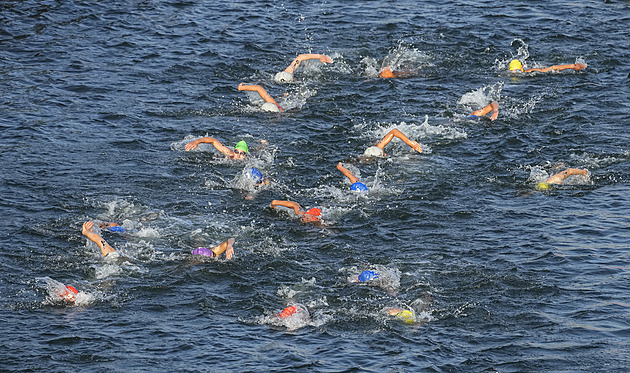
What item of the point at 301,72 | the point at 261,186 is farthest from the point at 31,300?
the point at 301,72

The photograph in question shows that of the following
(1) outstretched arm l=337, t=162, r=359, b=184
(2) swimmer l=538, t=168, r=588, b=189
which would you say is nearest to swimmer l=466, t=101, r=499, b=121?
(2) swimmer l=538, t=168, r=588, b=189

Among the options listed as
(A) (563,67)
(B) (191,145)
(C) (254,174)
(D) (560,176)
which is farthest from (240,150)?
(A) (563,67)

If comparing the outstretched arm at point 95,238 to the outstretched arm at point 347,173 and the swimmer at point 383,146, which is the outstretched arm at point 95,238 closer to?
the outstretched arm at point 347,173

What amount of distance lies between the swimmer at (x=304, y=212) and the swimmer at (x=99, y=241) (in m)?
3.36

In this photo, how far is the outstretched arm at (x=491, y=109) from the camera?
19792mm

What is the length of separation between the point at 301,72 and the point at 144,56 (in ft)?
17.4

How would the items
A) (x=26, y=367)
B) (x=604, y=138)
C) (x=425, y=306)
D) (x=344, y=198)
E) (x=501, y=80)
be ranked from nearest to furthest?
(x=26, y=367) → (x=425, y=306) → (x=344, y=198) → (x=604, y=138) → (x=501, y=80)

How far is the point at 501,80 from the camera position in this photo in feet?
77.1

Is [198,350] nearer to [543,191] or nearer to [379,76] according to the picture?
[543,191]

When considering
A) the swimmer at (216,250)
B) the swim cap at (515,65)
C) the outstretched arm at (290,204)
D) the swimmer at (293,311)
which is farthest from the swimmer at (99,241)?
the swim cap at (515,65)

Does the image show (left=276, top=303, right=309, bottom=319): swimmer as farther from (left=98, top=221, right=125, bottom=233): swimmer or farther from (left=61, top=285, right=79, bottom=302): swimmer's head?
(left=98, top=221, right=125, bottom=233): swimmer

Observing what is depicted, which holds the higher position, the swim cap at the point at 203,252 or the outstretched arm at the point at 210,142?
the outstretched arm at the point at 210,142

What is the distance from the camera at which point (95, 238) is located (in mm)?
14492

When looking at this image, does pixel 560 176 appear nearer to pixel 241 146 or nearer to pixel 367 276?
pixel 367 276
